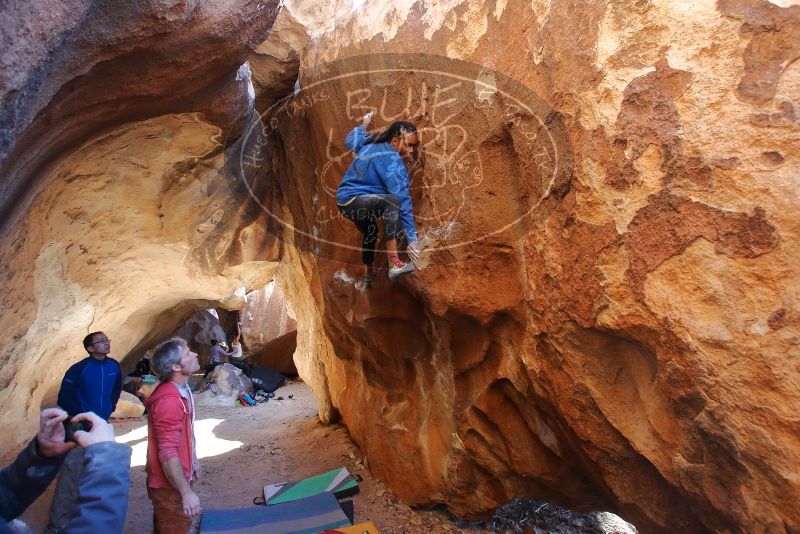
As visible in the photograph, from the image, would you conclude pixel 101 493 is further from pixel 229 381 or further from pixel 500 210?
pixel 229 381

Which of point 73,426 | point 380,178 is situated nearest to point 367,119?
point 380,178

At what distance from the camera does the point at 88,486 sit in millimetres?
1210

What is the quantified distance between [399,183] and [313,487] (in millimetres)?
2547

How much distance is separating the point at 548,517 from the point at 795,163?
2915mm

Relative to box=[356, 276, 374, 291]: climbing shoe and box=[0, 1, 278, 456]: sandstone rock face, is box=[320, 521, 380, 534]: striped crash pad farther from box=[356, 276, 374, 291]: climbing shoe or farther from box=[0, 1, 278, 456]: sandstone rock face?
box=[0, 1, 278, 456]: sandstone rock face

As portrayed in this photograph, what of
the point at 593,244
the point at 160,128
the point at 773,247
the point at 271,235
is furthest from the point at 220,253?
the point at 773,247

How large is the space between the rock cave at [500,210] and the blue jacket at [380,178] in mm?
141

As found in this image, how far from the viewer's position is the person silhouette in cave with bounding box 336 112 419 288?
9.55ft

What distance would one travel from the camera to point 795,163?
1.67 metres

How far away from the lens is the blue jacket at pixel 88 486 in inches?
47.0

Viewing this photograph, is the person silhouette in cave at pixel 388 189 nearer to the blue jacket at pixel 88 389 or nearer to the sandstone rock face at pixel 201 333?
the blue jacket at pixel 88 389

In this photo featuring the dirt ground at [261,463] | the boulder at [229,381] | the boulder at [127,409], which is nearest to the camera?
the dirt ground at [261,463]

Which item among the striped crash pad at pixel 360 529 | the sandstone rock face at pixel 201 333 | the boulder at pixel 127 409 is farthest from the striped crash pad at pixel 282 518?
the sandstone rock face at pixel 201 333

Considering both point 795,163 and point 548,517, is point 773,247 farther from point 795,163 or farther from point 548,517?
point 548,517
